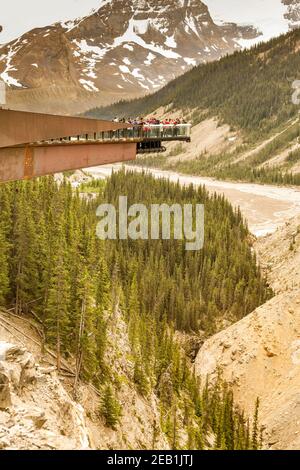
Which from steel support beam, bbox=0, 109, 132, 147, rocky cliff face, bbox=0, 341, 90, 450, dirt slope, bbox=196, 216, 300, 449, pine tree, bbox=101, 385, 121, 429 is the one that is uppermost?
steel support beam, bbox=0, 109, 132, 147

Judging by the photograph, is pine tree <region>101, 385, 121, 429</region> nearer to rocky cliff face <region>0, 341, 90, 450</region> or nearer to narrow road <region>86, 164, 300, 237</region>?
rocky cliff face <region>0, 341, 90, 450</region>

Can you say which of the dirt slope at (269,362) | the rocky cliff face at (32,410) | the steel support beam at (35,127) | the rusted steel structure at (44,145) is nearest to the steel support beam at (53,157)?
the rusted steel structure at (44,145)

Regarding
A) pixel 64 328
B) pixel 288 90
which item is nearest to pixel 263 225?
pixel 64 328

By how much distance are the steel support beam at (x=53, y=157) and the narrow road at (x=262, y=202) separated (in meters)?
59.5

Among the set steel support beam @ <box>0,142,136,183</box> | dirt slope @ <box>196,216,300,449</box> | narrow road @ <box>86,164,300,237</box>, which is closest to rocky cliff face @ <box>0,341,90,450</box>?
steel support beam @ <box>0,142,136,183</box>

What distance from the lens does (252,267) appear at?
5894 centimetres

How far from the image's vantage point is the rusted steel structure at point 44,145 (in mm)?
10648

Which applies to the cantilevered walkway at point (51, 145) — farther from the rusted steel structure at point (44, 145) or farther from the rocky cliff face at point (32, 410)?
the rocky cliff face at point (32, 410)

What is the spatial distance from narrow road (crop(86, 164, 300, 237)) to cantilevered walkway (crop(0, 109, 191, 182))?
196 feet

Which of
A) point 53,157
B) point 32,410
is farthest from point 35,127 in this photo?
point 32,410

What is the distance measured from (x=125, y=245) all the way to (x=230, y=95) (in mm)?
131660

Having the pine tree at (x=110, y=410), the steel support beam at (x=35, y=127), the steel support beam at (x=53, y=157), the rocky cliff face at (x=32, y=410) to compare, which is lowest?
the pine tree at (x=110, y=410)

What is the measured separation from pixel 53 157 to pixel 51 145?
392mm

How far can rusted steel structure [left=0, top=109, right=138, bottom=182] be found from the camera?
10648 mm
